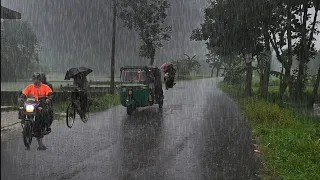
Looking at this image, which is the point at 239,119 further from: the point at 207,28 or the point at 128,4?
the point at 128,4

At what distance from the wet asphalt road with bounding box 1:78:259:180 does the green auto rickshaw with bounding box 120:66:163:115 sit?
6.15 feet

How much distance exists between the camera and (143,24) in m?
→ 42.8

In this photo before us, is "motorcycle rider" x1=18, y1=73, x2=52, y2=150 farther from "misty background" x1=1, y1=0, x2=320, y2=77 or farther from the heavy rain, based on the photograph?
"misty background" x1=1, y1=0, x2=320, y2=77

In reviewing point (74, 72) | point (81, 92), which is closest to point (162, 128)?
point (81, 92)

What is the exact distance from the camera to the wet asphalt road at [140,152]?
6215 millimetres

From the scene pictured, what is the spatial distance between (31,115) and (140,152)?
2.66 metres

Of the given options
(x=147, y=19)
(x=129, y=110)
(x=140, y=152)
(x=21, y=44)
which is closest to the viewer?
(x=140, y=152)

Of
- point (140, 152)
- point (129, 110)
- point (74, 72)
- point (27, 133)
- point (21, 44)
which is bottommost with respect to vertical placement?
point (140, 152)

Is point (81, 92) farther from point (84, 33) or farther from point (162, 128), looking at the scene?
point (84, 33)

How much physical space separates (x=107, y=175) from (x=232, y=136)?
5.14 meters

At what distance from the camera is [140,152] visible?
25.9 feet

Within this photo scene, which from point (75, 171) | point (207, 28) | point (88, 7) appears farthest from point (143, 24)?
point (88, 7)

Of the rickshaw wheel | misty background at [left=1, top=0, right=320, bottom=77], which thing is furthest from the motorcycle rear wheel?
misty background at [left=1, top=0, right=320, bottom=77]

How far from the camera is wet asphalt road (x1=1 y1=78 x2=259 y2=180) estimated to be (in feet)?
20.4
